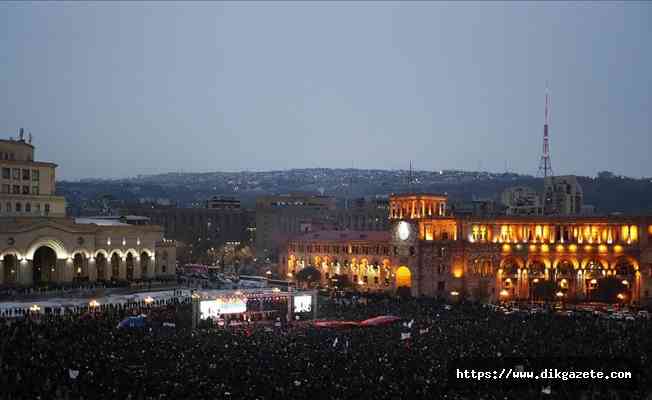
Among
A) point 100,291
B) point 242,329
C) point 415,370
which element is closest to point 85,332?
point 242,329

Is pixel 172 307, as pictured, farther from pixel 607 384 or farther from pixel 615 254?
pixel 615 254

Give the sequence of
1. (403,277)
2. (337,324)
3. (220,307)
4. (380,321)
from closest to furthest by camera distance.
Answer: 1. (337,324)
2. (380,321)
3. (220,307)
4. (403,277)

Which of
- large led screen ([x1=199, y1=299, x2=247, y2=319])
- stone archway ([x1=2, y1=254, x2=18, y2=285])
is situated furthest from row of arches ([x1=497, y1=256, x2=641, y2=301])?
stone archway ([x1=2, y1=254, x2=18, y2=285])

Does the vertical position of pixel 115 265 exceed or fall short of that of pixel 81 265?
it falls short

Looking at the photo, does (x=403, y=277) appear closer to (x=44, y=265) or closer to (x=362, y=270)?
(x=362, y=270)

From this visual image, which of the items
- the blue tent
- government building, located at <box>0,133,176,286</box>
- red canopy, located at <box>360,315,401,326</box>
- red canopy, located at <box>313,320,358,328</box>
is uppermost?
government building, located at <box>0,133,176,286</box>

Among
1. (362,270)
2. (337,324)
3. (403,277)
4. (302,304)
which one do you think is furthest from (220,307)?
(362,270)

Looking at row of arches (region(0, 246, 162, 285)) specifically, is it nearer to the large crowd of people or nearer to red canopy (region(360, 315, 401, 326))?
the large crowd of people

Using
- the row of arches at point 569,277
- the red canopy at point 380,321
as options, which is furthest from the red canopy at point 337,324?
the row of arches at point 569,277
